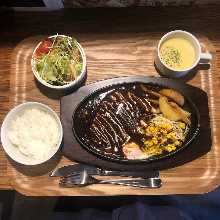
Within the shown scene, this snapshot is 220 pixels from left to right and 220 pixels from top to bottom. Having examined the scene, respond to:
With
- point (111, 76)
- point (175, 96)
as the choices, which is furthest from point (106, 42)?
point (175, 96)

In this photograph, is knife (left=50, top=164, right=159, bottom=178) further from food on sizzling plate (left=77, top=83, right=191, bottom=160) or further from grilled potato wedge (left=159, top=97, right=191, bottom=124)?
grilled potato wedge (left=159, top=97, right=191, bottom=124)

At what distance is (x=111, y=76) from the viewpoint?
1.73 meters

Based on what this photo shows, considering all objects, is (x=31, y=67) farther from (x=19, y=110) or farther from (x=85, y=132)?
(x=85, y=132)

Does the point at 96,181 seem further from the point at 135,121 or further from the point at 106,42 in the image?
the point at 106,42

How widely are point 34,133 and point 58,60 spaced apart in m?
0.30

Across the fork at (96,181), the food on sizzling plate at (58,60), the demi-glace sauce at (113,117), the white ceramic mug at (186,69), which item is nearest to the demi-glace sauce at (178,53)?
the white ceramic mug at (186,69)

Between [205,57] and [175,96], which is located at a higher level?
[205,57]

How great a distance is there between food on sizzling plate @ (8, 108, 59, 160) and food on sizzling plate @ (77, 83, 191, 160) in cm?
11

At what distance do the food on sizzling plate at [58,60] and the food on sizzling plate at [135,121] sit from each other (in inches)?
5.5

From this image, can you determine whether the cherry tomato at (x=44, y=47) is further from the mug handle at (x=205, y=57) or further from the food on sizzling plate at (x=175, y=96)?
the mug handle at (x=205, y=57)

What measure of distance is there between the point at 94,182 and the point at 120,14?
69 cm

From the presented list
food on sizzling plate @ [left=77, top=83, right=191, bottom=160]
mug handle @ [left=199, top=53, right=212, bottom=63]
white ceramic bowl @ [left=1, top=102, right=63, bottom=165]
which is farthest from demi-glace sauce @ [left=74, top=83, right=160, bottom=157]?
mug handle @ [left=199, top=53, right=212, bottom=63]

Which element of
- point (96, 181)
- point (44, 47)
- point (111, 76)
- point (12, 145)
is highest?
point (44, 47)

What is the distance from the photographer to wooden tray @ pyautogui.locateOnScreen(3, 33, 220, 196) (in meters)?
1.62
